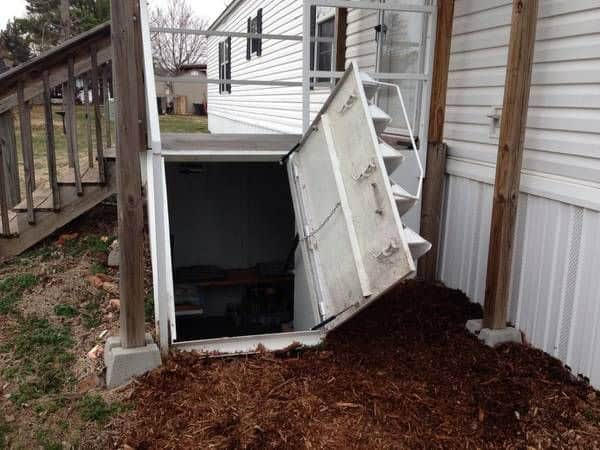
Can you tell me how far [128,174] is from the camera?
10.8 ft

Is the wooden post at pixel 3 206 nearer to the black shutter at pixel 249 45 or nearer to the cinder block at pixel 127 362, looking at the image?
the cinder block at pixel 127 362

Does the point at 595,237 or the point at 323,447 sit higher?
the point at 595,237

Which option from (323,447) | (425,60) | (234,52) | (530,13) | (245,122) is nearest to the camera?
(323,447)

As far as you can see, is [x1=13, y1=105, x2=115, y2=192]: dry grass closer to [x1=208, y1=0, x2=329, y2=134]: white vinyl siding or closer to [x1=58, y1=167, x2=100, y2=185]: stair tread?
[x1=58, y1=167, x2=100, y2=185]: stair tread

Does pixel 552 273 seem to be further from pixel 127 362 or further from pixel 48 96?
pixel 48 96

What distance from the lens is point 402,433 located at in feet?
9.38

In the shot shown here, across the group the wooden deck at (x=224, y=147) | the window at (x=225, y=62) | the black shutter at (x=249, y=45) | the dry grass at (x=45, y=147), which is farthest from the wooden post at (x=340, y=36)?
the window at (x=225, y=62)

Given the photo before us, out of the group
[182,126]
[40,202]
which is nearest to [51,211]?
[40,202]

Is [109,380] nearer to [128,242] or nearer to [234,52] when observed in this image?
[128,242]

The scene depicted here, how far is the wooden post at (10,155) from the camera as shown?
535cm

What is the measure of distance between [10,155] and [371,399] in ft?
14.3

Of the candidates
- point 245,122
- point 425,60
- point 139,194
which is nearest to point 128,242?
point 139,194

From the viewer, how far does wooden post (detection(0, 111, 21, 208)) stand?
535 cm

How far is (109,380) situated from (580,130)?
306 centimetres
